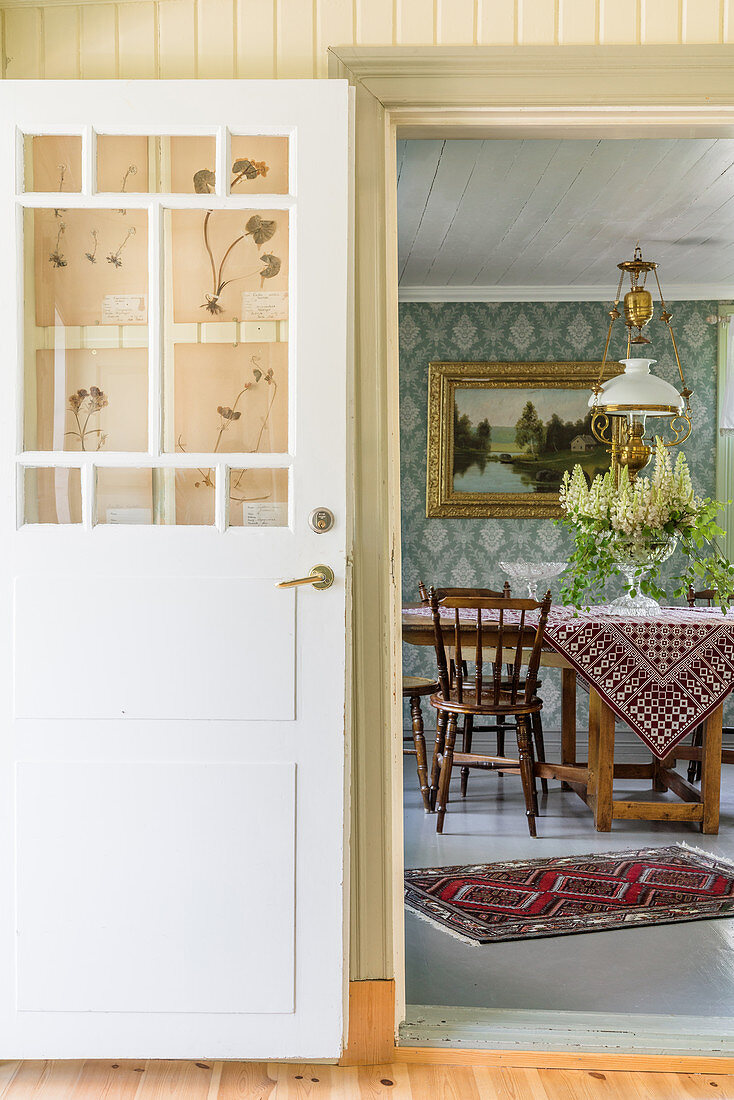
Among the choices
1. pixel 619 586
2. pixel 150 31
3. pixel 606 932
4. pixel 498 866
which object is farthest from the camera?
pixel 619 586

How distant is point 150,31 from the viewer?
7.20 ft

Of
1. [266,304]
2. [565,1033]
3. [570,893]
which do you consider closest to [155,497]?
[266,304]

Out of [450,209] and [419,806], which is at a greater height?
[450,209]

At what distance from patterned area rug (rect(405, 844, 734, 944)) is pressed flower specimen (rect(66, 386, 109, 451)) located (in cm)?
190

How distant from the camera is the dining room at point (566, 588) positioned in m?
2.86

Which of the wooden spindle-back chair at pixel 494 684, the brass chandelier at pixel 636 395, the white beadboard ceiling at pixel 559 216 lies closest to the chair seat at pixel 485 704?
the wooden spindle-back chair at pixel 494 684

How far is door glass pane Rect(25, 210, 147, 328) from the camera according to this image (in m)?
2.09

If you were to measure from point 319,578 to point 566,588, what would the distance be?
2694 mm

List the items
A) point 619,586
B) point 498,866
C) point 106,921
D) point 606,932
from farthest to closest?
point 619,586
point 498,866
point 606,932
point 106,921

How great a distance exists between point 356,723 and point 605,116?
152 centimetres

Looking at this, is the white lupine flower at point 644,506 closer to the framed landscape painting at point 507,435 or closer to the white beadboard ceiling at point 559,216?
the white beadboard ceiling at point 559,216

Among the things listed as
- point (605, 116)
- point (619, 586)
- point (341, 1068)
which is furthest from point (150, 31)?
point (619, 586)

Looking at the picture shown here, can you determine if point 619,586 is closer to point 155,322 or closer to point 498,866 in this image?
point 498,866

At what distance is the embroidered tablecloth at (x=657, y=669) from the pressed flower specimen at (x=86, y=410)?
2342mm
